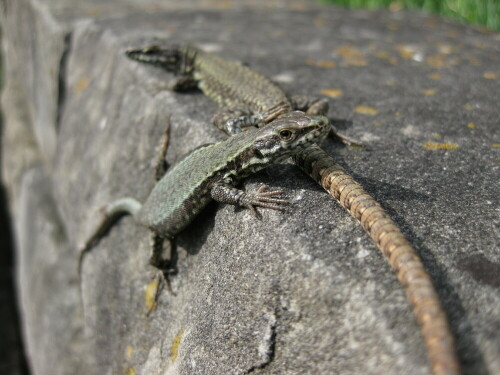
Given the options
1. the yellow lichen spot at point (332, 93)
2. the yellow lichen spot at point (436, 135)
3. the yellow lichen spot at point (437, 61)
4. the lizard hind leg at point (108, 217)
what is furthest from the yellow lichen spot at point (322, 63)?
the lizard hind leg at point (108, 217)

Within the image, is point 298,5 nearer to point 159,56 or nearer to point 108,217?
point 159,56

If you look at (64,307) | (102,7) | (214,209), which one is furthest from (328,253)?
(102,7)

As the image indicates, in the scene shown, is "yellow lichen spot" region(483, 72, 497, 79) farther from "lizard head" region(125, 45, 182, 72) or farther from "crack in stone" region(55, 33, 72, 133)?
"crack in stone" region(55, 33, 72, 133)

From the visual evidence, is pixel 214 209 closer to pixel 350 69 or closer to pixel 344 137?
pixel 344 137

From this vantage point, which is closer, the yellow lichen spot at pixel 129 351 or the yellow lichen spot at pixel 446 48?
the yellow lichen spot at pixel 129 351

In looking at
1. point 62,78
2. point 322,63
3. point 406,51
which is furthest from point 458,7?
point 62,78

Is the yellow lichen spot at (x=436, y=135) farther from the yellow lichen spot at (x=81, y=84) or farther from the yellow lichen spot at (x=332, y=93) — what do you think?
the yellow lichen spot at (x=81, y=84)

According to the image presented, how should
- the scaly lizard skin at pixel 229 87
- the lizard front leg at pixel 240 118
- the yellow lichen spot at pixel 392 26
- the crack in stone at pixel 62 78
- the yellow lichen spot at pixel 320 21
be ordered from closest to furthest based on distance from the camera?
the lizard front leg at pixel 240 118 < the scaly lizard skin at pixel 229 87 < the crack in stone at pixel 62 78 < the yellow lichen spot at pixel 392 26 < the yellow lichen spot at pixel 320 21
